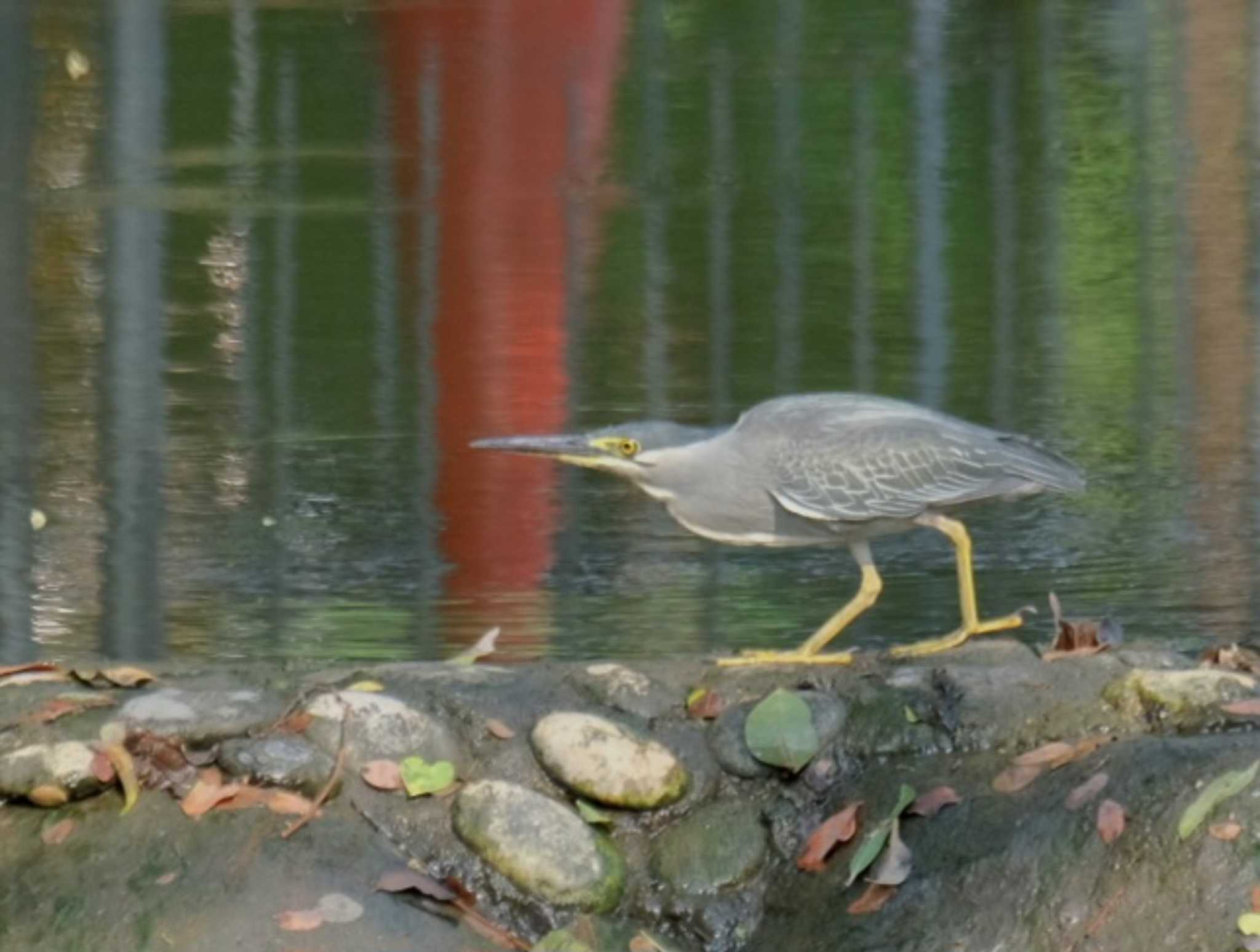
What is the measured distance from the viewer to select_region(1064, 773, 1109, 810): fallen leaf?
4512 mm

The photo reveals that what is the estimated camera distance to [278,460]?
7.44 metres

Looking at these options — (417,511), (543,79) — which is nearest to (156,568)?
(417,511)

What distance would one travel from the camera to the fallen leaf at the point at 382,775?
4.75m

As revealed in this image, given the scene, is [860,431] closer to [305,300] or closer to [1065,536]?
[1065,536]

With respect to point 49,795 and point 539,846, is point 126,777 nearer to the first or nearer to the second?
point 49,795

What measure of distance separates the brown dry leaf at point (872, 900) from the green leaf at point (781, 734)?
0.96 feet

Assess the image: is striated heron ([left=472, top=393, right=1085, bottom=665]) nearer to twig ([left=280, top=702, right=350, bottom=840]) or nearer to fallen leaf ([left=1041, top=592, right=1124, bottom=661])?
fallen leaf ([left=1041, top=592, right=1124, bottom=661])

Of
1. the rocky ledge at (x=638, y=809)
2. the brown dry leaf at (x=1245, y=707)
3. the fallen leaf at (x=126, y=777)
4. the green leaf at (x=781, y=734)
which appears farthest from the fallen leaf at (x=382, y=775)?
the brown dry leaf at (x=1245, y=707)

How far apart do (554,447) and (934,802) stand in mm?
996

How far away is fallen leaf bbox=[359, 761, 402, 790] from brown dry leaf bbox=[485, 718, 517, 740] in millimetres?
196

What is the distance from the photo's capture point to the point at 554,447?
514cm

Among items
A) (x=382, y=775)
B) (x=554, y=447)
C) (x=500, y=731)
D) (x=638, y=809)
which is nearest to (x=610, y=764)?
(x=638, y=809)

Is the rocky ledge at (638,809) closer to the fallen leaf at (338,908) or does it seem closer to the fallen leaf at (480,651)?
the fallen leaf at (338,908)

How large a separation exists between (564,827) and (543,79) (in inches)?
313
